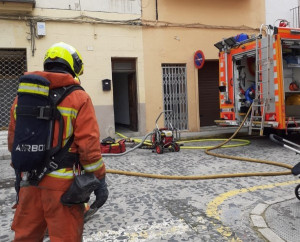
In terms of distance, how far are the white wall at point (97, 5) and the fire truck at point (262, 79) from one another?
11.1 feet

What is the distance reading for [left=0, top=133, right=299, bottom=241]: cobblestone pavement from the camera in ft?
10.8

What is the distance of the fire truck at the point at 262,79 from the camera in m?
7.62

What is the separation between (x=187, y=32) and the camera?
37.6 ft

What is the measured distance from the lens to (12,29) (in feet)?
30.7

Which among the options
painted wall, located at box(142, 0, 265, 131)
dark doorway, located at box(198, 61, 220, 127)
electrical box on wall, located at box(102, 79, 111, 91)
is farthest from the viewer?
dark doorway, located at box(198, 61, 220, 127)

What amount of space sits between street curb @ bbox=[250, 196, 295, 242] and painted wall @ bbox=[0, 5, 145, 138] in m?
7.27

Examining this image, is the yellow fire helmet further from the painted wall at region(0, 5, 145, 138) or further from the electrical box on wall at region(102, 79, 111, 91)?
the electrical box on wall at region(102, 79, 111, 91)

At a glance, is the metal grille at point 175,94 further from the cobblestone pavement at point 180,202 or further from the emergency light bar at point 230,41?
the cobblestone pavement at point 180,202

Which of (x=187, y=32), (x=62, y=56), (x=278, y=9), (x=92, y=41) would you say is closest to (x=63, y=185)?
(x=62, y=56)

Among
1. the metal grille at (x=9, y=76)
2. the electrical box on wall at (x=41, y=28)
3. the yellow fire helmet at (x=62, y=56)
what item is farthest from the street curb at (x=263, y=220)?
the metal grille at (x=9, y=76)

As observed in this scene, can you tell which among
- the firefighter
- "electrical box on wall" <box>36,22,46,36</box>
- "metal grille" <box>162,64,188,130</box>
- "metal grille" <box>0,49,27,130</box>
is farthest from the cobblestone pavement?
"metal grille" <box>162,64,188,130</box>

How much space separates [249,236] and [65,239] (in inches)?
78.1

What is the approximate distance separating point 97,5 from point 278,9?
7.27 m

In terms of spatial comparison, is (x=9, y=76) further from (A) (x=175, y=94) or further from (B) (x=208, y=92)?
(B) (x=208, y=92)
